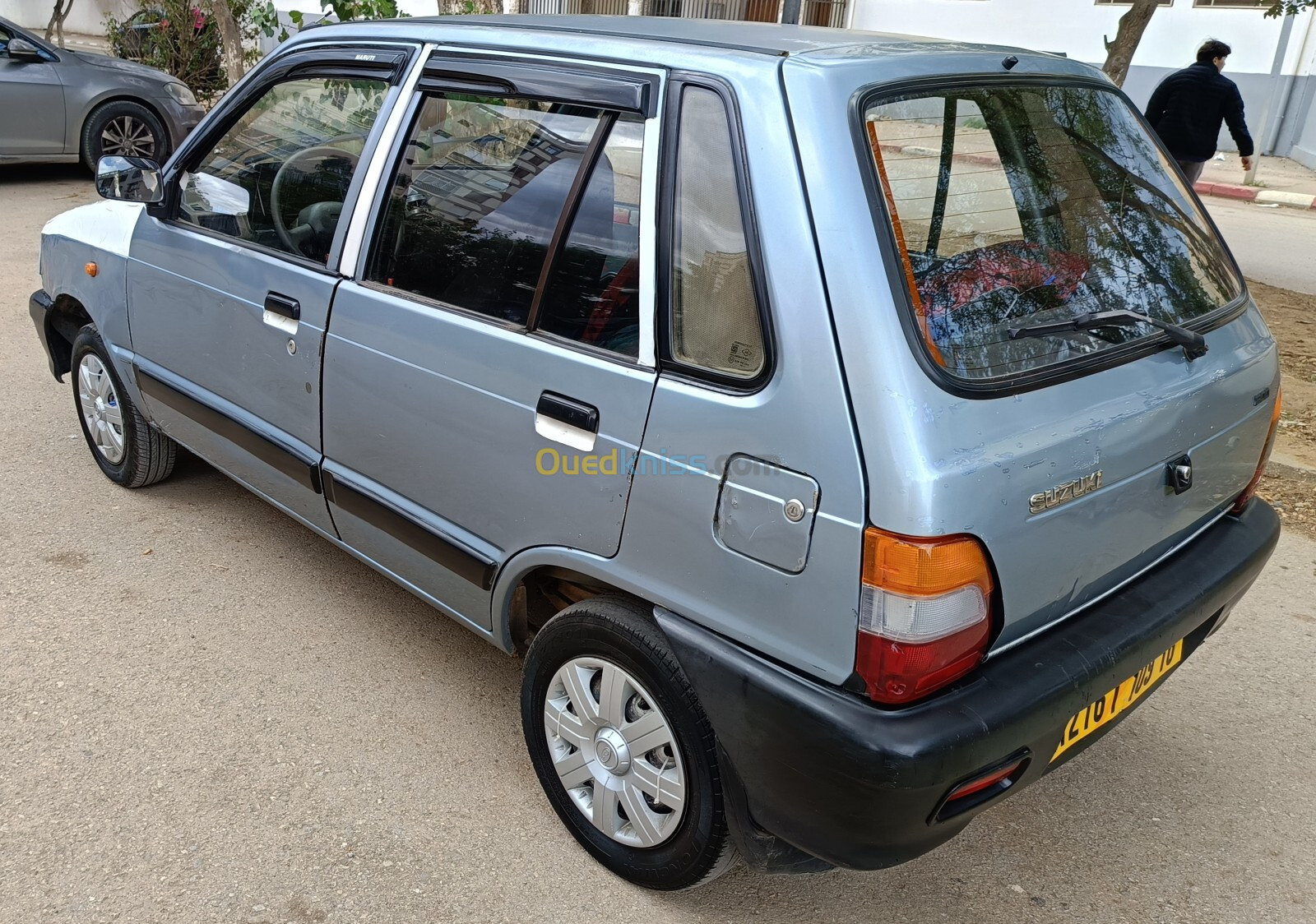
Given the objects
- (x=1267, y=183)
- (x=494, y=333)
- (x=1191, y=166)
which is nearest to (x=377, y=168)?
(x=494, y=333)

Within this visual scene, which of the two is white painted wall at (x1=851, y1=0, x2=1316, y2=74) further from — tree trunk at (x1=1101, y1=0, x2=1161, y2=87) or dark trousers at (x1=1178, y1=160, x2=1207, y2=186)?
tree trunk at (x1=1101, y1=0, x2=1161, y2=87)

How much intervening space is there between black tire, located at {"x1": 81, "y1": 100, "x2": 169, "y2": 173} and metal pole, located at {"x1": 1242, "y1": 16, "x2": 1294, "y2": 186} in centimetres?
1269

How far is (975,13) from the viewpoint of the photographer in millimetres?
16578

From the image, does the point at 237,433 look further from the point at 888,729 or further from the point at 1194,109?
the point at 1194,109

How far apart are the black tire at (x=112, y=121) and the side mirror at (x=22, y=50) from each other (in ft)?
2.05

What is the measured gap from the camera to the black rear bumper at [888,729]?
6.26 feet

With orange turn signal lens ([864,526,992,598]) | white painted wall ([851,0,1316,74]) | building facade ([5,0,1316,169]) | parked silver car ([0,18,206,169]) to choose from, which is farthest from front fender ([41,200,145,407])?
white painted wall ([851,0,1316,74])

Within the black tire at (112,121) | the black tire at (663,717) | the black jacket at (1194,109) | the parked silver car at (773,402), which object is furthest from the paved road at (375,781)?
the black tire at (112,121)

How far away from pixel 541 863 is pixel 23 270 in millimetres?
6625

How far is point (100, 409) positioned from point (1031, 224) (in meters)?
3.62

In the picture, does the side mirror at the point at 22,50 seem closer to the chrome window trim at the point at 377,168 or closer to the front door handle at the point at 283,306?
the front door handle at the point at 283,306

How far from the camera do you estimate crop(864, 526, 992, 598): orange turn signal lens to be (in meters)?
1.85

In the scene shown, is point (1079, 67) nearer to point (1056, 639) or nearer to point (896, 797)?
point (1056, 639)

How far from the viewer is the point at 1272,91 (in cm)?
1529
